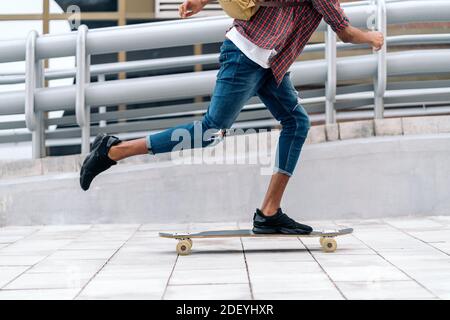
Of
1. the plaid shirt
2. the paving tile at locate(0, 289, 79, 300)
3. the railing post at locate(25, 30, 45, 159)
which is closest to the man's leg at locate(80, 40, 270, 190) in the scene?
the plaid shirt

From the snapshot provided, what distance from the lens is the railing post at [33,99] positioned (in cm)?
601

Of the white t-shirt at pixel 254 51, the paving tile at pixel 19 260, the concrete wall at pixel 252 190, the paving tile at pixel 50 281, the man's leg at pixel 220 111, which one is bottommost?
the paving tile at pixel 19 260

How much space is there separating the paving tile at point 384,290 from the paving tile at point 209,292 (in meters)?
0.41

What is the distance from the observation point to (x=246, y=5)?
12.8 ft

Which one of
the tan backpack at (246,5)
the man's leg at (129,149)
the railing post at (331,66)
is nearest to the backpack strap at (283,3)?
the tan backpack at (246,5)

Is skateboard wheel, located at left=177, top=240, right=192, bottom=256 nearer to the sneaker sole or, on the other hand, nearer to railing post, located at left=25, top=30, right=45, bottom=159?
the sneaker sole

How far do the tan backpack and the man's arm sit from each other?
0.40 feet

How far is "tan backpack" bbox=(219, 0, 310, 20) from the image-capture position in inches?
154

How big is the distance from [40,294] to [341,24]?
6.99 feet

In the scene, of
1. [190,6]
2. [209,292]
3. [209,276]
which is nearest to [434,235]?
[209,276]

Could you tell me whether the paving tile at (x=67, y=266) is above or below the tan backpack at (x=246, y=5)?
below

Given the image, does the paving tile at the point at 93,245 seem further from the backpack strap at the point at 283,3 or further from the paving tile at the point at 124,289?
the backpack strap at the point at 283,3

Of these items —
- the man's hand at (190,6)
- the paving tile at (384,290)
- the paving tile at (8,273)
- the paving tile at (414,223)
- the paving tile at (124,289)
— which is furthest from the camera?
the paving tile at (414,223)

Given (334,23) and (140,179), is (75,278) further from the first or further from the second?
(140,179)
